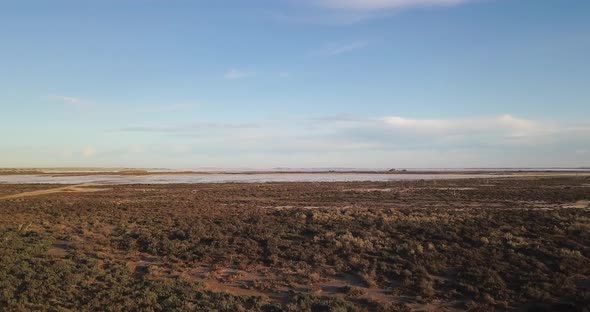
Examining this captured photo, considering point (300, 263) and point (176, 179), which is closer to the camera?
point (300, 263)

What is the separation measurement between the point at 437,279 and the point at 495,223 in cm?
1017

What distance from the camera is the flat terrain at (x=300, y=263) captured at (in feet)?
36.9

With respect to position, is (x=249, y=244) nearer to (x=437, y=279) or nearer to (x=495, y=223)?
(x=437, y=279)

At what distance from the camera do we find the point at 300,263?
1498 cm

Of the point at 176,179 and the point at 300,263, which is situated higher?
the point at 176,179

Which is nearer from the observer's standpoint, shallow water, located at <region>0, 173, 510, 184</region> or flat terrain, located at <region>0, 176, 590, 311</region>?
flat terrain, located at <region>0, 176, 590, 311</region>

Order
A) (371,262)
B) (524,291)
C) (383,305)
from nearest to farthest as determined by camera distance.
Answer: (383,305) → (524,291) → (371,262)

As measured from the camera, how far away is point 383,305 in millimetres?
11164

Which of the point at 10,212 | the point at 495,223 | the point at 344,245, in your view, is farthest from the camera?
the point at 10,212

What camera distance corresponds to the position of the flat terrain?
36.9 ft

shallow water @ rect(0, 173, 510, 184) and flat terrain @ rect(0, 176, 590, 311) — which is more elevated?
shallow water @ rect(0, 173, 510, 184)

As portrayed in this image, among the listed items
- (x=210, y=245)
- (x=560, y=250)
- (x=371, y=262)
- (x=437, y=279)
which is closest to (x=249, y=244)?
(x=210, y=245)

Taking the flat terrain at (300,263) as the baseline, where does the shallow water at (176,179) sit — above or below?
above

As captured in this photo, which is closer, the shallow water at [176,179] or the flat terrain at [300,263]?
the flat terrain at [300,263]
